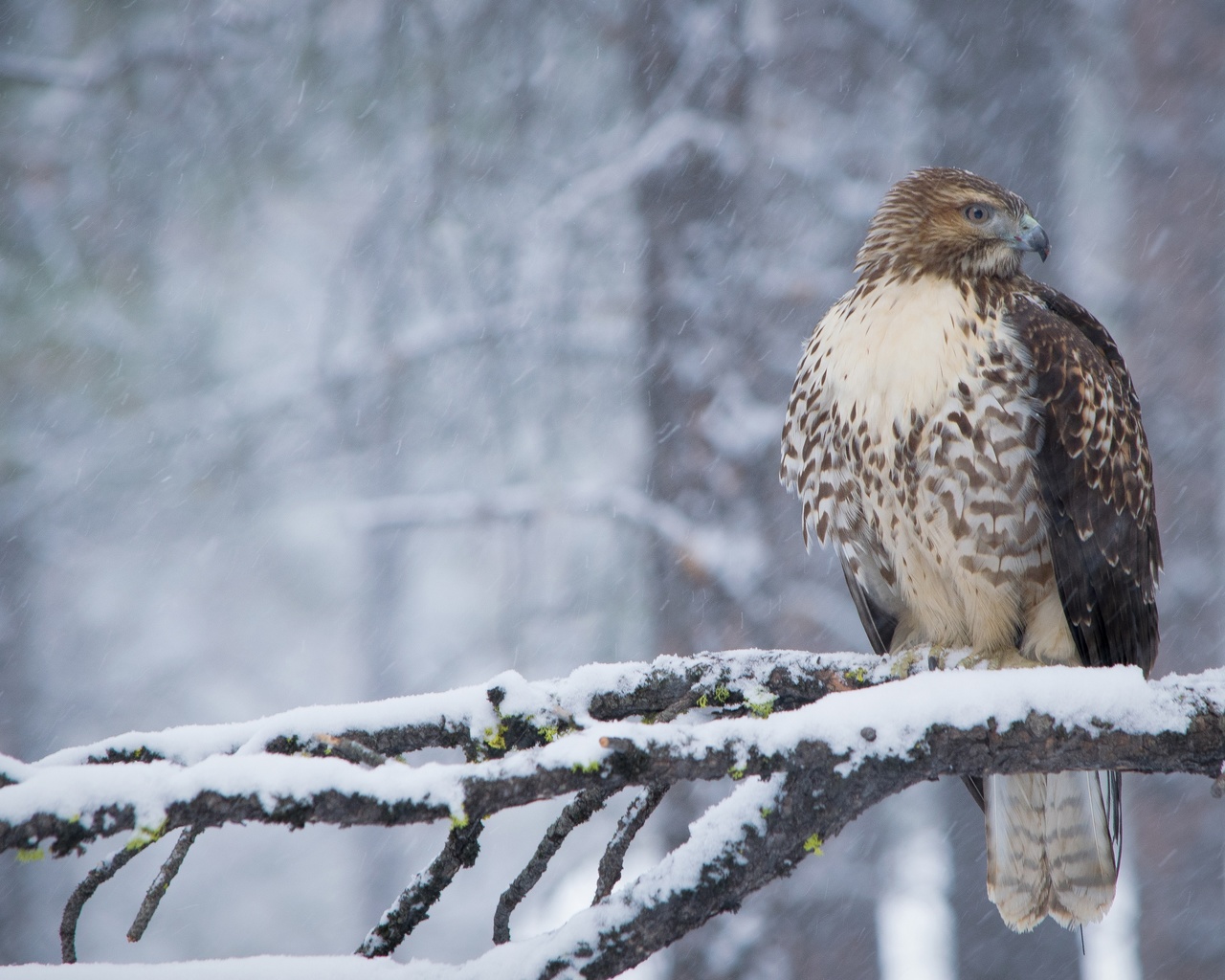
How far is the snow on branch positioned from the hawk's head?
4.86 ft

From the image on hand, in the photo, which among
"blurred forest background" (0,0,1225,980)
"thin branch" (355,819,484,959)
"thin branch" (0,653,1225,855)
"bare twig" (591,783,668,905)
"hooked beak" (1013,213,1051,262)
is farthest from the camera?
"blurred forest background" (0,0,1225,980)

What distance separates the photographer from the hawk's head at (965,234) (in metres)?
3.16

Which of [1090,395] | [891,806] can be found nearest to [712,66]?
[1090,395]

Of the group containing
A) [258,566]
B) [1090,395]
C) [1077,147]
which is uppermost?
[1077,147]

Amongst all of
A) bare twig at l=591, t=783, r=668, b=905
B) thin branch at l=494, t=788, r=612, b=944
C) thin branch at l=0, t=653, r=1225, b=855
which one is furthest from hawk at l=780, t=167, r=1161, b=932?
thin branch at l=494, t=788, r=612, b=944

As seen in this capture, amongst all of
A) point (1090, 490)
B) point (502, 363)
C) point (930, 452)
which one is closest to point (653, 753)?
point (930, 452)

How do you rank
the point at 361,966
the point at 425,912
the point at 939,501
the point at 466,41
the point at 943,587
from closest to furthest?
the point at 361,966
the point at 425,912
the point at 939,501
the point at 943,587
the point at 466,41

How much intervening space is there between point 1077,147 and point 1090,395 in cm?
581

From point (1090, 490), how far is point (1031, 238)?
30.5 inches

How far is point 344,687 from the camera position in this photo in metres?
10.2

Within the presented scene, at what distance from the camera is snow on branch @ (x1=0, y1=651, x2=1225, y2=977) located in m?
1.45

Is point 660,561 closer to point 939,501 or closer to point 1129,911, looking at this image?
point 939,501

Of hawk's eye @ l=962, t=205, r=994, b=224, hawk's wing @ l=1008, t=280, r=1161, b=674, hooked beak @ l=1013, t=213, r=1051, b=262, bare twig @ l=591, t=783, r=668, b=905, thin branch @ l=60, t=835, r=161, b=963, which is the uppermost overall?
hawk's eye @ l=962, t=205, r=994, b=224

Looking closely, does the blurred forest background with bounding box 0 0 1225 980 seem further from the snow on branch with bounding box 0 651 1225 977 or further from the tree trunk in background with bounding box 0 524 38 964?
the snow on branch with bounding box 0 651 1225 977
